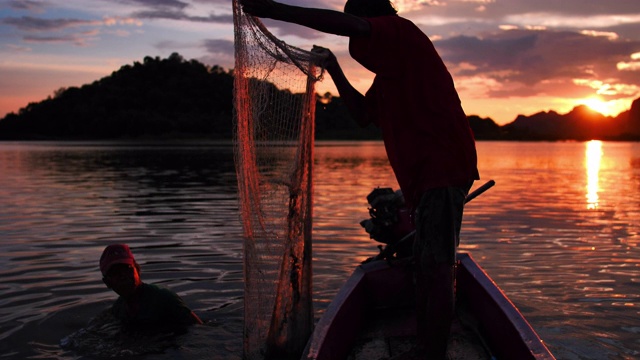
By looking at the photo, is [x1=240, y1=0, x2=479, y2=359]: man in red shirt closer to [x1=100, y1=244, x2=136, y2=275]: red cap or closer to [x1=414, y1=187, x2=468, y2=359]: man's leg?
[x1=414, y1=187, x2=468, y2=359]: man's leg

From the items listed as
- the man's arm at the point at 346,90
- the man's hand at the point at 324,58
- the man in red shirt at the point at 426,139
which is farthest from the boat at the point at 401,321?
the man's hand at the point at 324,58

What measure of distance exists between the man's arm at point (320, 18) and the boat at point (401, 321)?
1799 millimetres

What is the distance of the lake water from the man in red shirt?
2951 mm

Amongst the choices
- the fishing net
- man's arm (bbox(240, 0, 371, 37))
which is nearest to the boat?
the fishing net

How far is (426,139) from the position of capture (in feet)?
11.4

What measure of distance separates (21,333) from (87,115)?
127 metres

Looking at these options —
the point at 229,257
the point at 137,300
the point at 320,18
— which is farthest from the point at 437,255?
the point at 229,257

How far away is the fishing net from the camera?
15.8ft

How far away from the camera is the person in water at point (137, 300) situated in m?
5.68

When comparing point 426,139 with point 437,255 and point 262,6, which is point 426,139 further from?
point 262,6

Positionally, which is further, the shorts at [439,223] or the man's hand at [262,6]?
the shorts at [439,223]

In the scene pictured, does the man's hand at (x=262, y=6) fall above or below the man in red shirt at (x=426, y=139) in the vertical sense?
above

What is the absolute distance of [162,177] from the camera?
27.0 meters

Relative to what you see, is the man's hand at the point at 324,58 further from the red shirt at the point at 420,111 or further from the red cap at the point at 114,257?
the red cap at the point at 114,257
